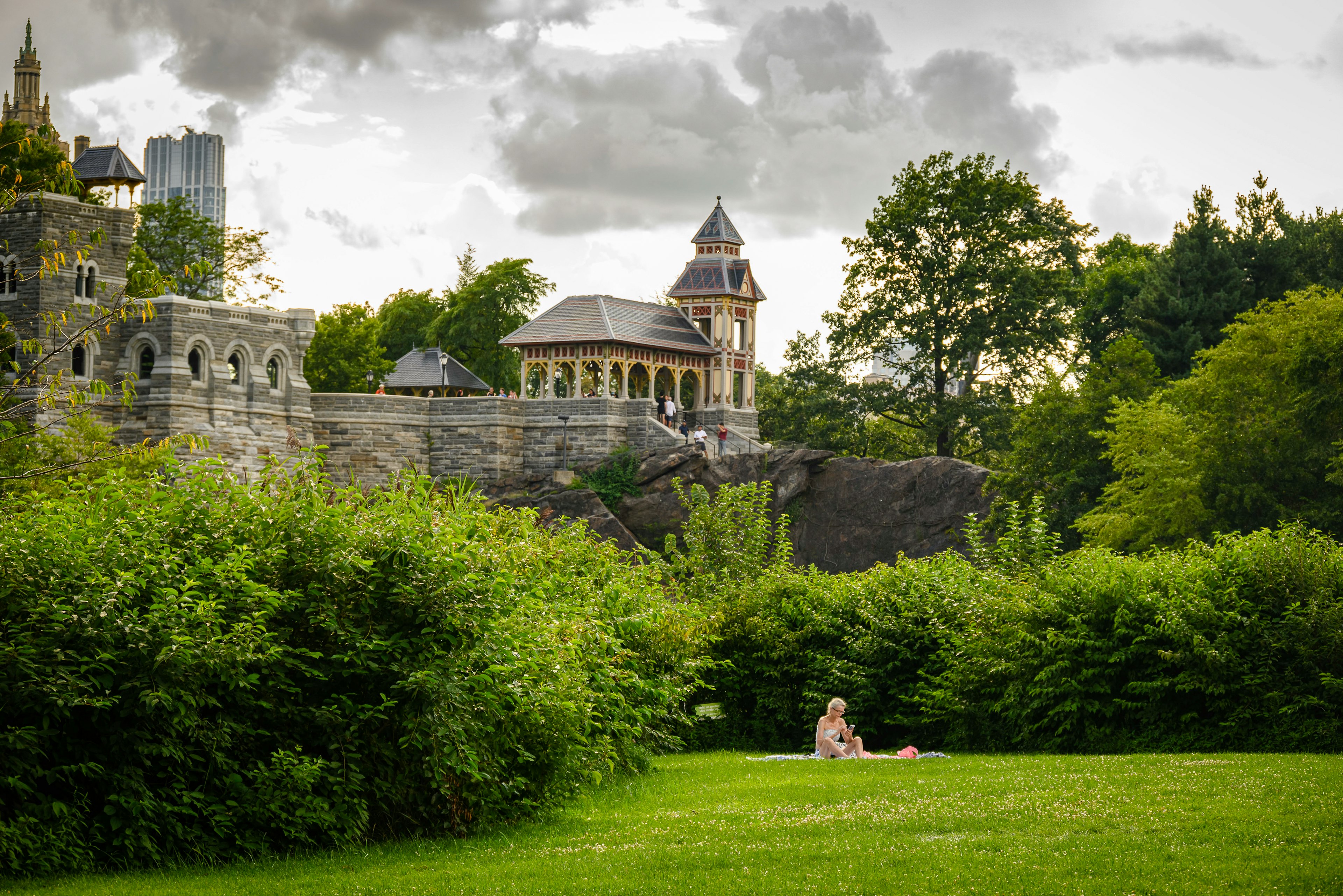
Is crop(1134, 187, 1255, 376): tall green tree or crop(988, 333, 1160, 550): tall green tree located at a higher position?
crop(1134, 187, 1255, 376): tall green tree

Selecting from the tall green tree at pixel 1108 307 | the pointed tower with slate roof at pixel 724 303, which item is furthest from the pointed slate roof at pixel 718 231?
the tall green tree at pixel 1108 307

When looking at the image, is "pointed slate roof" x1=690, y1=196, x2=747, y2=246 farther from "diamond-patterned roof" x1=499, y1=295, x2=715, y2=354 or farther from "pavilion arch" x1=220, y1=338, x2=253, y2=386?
"pavilion arch" x1=220, y1=338, x2=253, y2=386

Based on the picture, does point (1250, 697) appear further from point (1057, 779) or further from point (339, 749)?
point (339, 749)

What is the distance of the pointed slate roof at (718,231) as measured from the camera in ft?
171

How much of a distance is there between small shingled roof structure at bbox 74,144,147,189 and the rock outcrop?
50.2 ft

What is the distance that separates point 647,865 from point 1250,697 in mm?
8344

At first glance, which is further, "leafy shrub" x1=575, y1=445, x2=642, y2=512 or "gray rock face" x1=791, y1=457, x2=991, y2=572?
"leafy shrub" x1=575, y1=445, x2=642, y2=512

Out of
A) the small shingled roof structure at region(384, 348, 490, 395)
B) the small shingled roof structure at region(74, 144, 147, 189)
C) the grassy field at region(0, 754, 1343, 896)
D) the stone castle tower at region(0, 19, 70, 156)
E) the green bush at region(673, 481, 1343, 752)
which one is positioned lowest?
the grassy field at region(0, 754, 1343, 896)

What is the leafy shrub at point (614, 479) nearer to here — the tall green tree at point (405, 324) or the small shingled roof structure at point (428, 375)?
the small shingled roof structure at point (428, 375)

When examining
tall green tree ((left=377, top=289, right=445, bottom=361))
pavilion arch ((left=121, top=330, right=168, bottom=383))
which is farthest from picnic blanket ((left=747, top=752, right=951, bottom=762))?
tall green tree ((left=377, top=289, right=445, bottom=361))

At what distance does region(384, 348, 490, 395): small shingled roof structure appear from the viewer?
55.8 m

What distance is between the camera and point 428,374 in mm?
55969

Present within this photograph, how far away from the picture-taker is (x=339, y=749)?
32.4 feet

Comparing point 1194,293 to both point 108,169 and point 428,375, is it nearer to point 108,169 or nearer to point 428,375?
point 428,375
